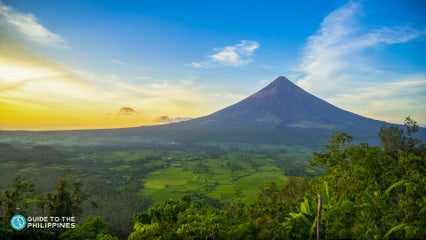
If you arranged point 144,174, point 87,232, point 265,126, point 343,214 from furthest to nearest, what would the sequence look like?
point 265,126
point 144,174
point 87,232
point 343,214

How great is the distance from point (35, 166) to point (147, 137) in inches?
3095

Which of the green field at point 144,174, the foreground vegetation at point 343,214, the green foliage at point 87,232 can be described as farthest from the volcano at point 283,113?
the green foliage at point 87,232

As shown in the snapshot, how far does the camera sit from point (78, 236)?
31.7ft

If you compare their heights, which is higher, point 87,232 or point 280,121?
point 280,121

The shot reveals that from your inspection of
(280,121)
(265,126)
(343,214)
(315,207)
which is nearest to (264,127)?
(265,126)

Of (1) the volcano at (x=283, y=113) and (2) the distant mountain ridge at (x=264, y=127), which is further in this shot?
(1) the volcano at (x=283, y=113)

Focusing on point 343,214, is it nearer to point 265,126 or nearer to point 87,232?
point 87,232

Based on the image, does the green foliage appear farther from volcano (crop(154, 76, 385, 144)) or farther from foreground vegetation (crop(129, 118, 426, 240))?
volcano (crop(154, 76, 385, 144))

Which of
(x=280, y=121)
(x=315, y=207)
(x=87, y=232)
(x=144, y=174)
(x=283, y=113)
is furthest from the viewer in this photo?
(x=283, y=113)

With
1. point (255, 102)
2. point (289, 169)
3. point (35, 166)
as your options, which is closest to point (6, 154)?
point (35, 166)

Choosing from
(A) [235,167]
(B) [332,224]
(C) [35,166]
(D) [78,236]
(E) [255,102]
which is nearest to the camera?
(B) [332,224]

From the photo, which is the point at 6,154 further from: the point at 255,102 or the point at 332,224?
the point at 255,102

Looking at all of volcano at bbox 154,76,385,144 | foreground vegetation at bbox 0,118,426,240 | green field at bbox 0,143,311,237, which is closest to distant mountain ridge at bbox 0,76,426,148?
volcano at bbox 154,76,385,144

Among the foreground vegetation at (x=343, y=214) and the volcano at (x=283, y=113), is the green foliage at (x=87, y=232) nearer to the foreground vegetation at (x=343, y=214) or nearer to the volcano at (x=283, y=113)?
the foreground vegetation at (x=343, y=214)
